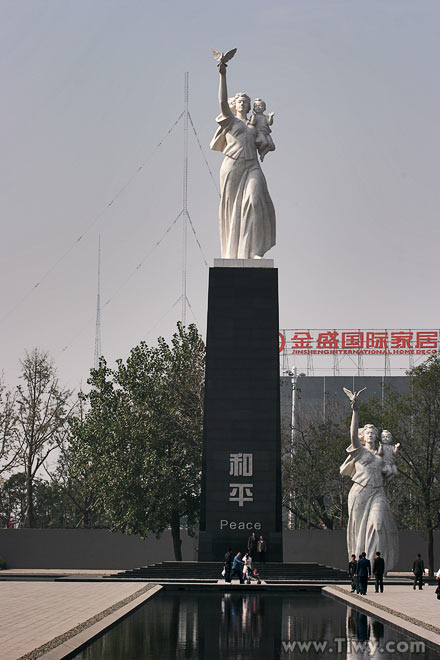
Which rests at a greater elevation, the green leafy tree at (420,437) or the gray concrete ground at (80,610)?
the green leafy tree at (420,437)

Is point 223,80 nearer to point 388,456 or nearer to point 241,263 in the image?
point 241,263

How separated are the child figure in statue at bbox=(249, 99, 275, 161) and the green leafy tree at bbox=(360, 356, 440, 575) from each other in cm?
1118

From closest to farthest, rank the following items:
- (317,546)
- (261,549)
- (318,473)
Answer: (261,549) → (317,546) → (318,473)

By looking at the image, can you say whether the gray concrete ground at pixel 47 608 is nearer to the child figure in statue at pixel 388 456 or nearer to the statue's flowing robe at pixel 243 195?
the child figure in statue at pixel 388 456

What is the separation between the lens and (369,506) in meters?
24.7

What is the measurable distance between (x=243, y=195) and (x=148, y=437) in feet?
34.1

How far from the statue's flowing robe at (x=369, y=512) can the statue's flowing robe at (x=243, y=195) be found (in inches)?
233

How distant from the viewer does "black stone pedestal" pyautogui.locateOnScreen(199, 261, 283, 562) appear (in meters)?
23.8

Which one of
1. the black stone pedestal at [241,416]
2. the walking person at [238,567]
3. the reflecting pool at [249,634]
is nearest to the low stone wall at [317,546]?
the black stone pedestal at [241,416]

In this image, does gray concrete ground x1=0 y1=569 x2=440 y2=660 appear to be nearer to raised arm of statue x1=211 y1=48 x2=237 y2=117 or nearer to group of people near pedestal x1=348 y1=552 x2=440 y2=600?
group of people near pedestal x1=348 y1=552 x2=440 y2=600

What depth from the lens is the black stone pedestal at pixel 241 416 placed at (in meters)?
23.8

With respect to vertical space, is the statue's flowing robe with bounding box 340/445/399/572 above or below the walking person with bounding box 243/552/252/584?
above

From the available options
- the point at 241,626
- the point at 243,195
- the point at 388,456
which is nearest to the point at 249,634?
the point at 241,626

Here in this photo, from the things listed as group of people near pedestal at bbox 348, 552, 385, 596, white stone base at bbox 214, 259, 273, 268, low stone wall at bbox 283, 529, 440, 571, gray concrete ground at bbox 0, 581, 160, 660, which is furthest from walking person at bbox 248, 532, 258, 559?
low stone wall at bbox 283, 529, 440, 571
